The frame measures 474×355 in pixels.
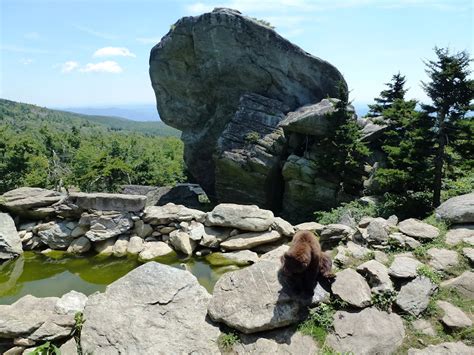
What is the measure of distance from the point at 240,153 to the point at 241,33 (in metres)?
9.76

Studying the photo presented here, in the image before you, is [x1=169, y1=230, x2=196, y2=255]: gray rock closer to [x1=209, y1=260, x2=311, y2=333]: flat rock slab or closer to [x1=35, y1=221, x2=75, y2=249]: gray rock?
[x1=35, y1=221, x2=75, y2=249]: gray rock

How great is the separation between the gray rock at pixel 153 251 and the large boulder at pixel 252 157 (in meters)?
12.3

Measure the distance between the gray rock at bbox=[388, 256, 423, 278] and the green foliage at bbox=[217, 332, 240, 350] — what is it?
3.10 m

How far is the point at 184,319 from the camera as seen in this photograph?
5809 millimetres

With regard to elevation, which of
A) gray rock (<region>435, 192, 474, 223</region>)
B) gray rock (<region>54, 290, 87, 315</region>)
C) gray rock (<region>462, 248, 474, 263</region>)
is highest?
gray rock (<region>435, 192, 474, 223</region>)

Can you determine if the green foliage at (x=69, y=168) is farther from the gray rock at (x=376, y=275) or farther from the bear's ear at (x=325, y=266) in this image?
the gray rock at (x=376, y=275)

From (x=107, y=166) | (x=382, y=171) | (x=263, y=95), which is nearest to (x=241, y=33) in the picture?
(x=263, y=95)

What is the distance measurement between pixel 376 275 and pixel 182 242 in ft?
18.6

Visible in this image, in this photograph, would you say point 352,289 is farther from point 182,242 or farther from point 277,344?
point 182,242

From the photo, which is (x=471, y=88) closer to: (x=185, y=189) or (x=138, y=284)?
(x=138, y=284)

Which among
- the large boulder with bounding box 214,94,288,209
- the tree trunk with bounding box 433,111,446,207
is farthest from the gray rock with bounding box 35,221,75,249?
the large boulder with bounding box 214,94,288,209

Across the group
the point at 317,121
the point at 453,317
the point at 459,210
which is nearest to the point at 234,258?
the point at 453,317

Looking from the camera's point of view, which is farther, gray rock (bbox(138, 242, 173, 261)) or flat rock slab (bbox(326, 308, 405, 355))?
gray rock (bbox(138, 242, 173, 261))

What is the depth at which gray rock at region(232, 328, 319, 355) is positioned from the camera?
17.2 ft
